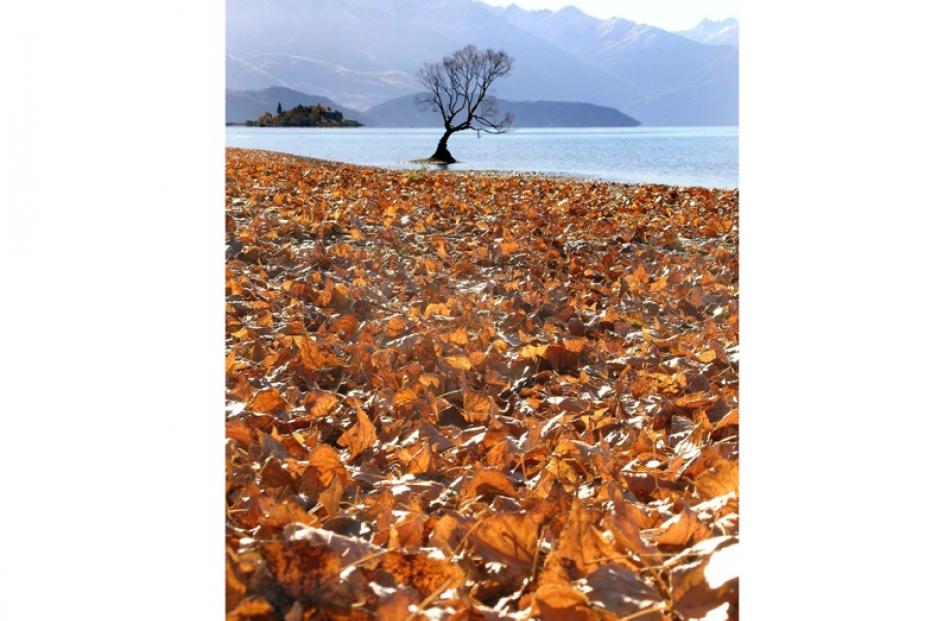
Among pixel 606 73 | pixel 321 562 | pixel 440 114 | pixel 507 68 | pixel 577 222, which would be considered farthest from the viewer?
pixel 440 114

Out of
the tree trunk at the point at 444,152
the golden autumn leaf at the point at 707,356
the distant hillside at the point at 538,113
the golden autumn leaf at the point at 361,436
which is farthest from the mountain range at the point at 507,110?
the golden autumn leaf at the point at 361,436

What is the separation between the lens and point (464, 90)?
13.7 meters

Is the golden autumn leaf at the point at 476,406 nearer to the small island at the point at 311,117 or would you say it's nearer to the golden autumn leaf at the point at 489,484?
the golden autumn leaf at the point at 489,484

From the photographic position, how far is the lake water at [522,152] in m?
8.45

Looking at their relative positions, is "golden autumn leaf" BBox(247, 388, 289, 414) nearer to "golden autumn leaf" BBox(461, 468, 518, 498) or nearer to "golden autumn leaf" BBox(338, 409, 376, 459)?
"golden autumn leaf" BBox(338, 409, 376, 459)

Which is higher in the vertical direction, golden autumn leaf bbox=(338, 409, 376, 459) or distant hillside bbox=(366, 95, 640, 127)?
distant hillside bbox=(366, 95, 640, 127)

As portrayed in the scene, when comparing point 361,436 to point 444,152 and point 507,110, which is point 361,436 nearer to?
point 444,152

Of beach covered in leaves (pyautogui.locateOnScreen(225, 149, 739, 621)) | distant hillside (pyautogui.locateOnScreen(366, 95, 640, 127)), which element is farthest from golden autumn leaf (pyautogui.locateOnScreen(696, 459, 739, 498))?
distant hillside (pyautogui.locateOnScreen(366, 95, 640, 127))

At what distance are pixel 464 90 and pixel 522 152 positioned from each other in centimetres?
140

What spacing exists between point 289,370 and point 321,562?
96 centimetres

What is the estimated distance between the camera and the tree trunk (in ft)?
40.2
